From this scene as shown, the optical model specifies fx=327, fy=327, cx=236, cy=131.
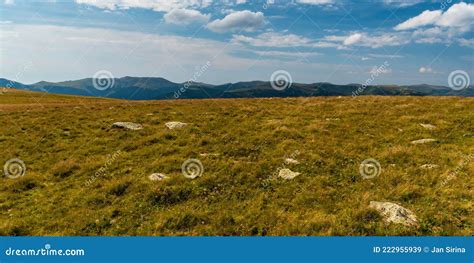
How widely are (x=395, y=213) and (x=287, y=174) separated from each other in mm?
5362

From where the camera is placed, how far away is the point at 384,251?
35.0 feet

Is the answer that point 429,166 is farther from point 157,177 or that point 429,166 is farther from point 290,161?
point 157,177

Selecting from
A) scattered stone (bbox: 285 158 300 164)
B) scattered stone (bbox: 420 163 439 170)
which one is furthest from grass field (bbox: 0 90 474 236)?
scattered stone (bbox: 285 158 300 164)

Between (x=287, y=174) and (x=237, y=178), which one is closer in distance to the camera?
(x=237, y=178)

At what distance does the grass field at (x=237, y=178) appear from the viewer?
39.4 ft

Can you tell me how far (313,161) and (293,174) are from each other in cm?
219

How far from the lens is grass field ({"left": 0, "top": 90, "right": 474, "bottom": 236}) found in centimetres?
1202

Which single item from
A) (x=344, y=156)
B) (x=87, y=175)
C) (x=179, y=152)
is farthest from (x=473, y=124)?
(x=87, y=175)

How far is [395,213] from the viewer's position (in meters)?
12.0

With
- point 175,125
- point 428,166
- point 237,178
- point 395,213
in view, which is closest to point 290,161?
point 237,178

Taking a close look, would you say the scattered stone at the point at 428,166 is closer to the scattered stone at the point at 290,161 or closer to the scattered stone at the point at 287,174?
the scattered stone at the point at 290,161

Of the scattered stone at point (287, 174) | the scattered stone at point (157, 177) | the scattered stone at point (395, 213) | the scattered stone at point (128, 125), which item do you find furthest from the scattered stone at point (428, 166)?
the scattered stone at point (128, 125)

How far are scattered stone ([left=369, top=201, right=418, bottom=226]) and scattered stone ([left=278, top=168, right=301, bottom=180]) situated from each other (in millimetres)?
4077

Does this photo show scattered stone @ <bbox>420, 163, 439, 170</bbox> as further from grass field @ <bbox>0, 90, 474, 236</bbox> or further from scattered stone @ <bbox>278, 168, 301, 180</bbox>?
scattered stone @ <bbox>278, 168, 301, 180</bbox>
